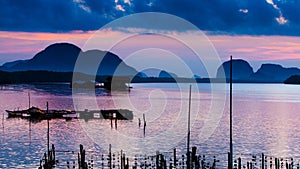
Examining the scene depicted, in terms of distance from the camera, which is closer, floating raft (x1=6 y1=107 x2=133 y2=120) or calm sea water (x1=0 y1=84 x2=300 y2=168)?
calm sea water (x1=0 y1=84 x2=300 y2=168)

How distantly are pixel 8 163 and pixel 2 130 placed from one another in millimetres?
20481

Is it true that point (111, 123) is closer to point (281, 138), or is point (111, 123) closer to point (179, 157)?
point (281, 138)

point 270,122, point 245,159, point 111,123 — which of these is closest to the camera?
point 245,159

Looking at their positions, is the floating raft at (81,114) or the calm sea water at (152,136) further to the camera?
the floating raft at (81,114)

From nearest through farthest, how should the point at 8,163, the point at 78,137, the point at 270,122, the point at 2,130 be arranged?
the point at 8,163 < the point at 78,137 < the point at 2,130 < the point at 270,122

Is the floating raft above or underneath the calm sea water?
above

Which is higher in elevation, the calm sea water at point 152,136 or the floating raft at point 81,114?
the floating raft at point 81,114

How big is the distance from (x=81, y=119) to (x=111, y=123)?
8.06 metres

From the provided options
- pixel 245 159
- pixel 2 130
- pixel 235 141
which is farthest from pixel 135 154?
pixel 2 130

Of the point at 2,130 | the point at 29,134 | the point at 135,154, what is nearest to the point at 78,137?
the point at 29,134

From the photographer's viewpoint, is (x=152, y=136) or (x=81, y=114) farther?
(x=81, y=114)

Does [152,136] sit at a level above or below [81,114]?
below

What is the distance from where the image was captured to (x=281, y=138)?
4794 cm

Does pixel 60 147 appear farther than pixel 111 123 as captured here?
No
